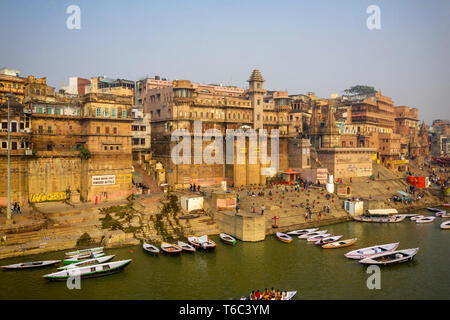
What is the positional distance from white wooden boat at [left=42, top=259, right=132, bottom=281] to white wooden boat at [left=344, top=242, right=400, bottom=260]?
852 inches

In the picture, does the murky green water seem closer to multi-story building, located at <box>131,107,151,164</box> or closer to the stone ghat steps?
the stone ghat steps

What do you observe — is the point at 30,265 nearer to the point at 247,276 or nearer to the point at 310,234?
the point at 247,276

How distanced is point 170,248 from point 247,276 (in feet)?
28.8

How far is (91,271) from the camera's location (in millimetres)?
30953

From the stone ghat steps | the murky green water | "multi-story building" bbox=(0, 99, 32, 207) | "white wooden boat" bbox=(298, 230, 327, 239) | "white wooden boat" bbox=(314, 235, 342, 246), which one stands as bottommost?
the murky green water

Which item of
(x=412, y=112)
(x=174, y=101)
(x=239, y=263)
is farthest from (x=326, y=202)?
(x=412, y=112)

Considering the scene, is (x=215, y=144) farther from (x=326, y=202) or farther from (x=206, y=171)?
(x=326, y=202)

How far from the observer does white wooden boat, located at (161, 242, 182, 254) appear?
3622 centimetres

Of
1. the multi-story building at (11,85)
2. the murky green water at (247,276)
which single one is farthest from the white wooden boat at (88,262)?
the multi-story building at (11,85)

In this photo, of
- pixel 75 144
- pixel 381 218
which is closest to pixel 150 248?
pixel 75 144

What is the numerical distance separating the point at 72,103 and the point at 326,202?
38726mm

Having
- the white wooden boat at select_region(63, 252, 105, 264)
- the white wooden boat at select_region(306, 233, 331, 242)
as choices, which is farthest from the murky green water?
the white wooden boat at select_region(63, 252, 105, 264)

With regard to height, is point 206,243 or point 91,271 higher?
point 206,243
